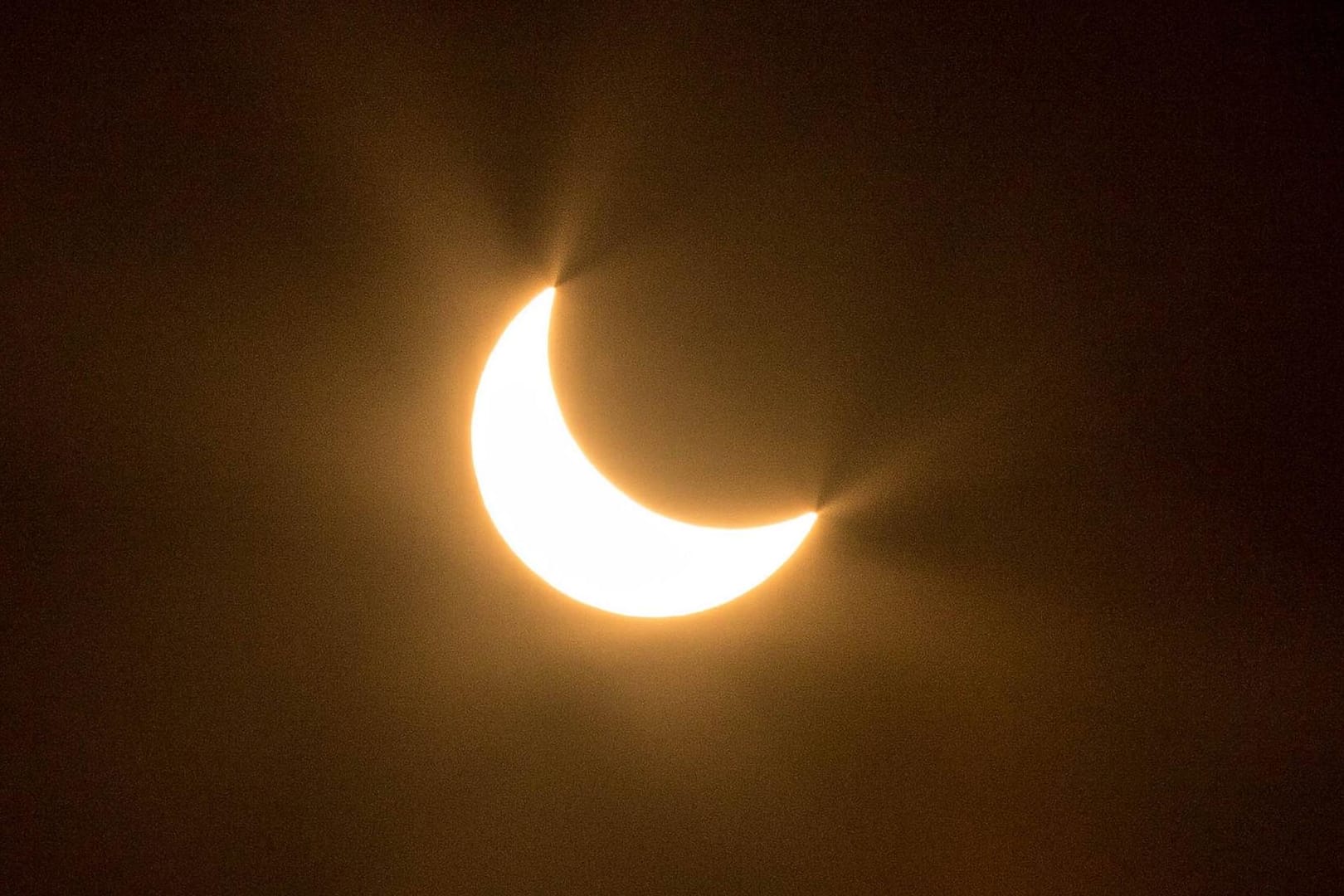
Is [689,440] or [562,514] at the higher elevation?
[689,440]

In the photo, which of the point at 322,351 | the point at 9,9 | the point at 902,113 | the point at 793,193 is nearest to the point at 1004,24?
the point at 902,113

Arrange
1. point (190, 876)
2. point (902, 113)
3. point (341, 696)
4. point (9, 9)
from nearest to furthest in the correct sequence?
point (9, 9)
point (902, 113)
point (341, 696)
point (190, 876)

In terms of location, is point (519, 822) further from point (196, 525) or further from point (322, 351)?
point (322, 351)

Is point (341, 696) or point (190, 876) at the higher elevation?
point (341, 696)
